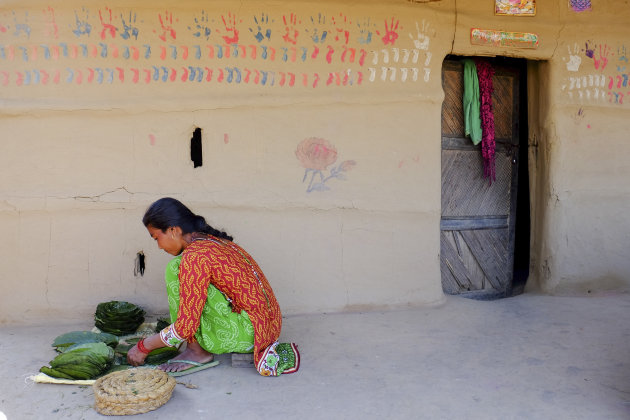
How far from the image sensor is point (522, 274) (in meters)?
5.56

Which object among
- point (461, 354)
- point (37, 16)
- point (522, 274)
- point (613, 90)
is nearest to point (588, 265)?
point (522, 274)

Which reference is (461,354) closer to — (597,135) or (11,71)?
(597,135)

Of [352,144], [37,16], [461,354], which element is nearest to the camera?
[461,354]

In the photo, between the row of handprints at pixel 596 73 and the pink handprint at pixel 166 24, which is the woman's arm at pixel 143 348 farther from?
the row of handprints at pixel 596 73

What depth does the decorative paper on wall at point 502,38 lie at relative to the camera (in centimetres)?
426

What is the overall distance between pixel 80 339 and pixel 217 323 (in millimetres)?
930

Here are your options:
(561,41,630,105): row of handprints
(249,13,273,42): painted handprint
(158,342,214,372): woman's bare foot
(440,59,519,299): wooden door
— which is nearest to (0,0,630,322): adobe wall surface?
(249,13,273,42): painted handprint

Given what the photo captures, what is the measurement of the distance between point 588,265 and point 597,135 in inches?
42.9

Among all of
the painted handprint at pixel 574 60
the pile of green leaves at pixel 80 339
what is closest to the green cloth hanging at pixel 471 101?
the painted handprint at pixel 574 60

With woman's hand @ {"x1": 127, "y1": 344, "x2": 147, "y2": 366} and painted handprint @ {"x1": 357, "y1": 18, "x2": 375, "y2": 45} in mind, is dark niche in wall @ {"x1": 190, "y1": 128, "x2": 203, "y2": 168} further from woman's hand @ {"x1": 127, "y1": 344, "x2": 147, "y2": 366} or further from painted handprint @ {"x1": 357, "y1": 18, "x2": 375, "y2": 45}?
woman's hand @ {"x1": 127, "y1": 344, "x2": 147, "y2": 366}

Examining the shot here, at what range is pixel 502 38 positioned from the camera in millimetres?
4312

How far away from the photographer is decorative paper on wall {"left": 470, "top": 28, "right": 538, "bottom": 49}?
168 inches

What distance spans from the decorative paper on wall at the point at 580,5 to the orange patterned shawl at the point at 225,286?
3.42 m

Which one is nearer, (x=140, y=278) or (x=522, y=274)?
(x=140, y=278)
